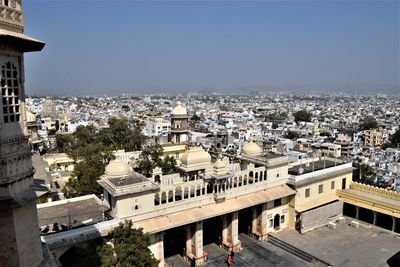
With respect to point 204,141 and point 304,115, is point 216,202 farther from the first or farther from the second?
point 304,115

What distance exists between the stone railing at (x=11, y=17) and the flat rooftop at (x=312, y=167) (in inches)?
1076

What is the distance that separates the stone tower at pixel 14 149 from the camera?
33.7 feet

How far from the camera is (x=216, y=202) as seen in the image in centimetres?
2675

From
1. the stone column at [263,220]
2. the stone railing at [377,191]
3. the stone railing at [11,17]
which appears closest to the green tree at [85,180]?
the stone column at [263,220]

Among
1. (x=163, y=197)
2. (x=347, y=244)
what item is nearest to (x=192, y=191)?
(x=163, y=197)

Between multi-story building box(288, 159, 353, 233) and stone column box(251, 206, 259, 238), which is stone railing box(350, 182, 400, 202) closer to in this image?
multi-story building box(288, 159, 353, 233)

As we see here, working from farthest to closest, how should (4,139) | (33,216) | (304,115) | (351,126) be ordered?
(304,115) → (351,126) → (33,216) → (4,139)

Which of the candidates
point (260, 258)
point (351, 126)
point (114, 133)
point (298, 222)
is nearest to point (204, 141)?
point (114, 133)

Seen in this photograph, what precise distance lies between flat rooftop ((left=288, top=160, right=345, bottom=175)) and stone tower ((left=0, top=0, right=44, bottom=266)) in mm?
26167

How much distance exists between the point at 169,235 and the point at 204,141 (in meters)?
38.3

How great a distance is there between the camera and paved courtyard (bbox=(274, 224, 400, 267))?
86.8 feet

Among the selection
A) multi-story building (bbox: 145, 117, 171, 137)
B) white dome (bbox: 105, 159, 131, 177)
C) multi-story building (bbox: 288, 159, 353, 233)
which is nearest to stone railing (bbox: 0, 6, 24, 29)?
white dome (bbox: 105, 159, 131, 177)

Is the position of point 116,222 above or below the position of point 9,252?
below

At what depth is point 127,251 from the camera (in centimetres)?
1806
